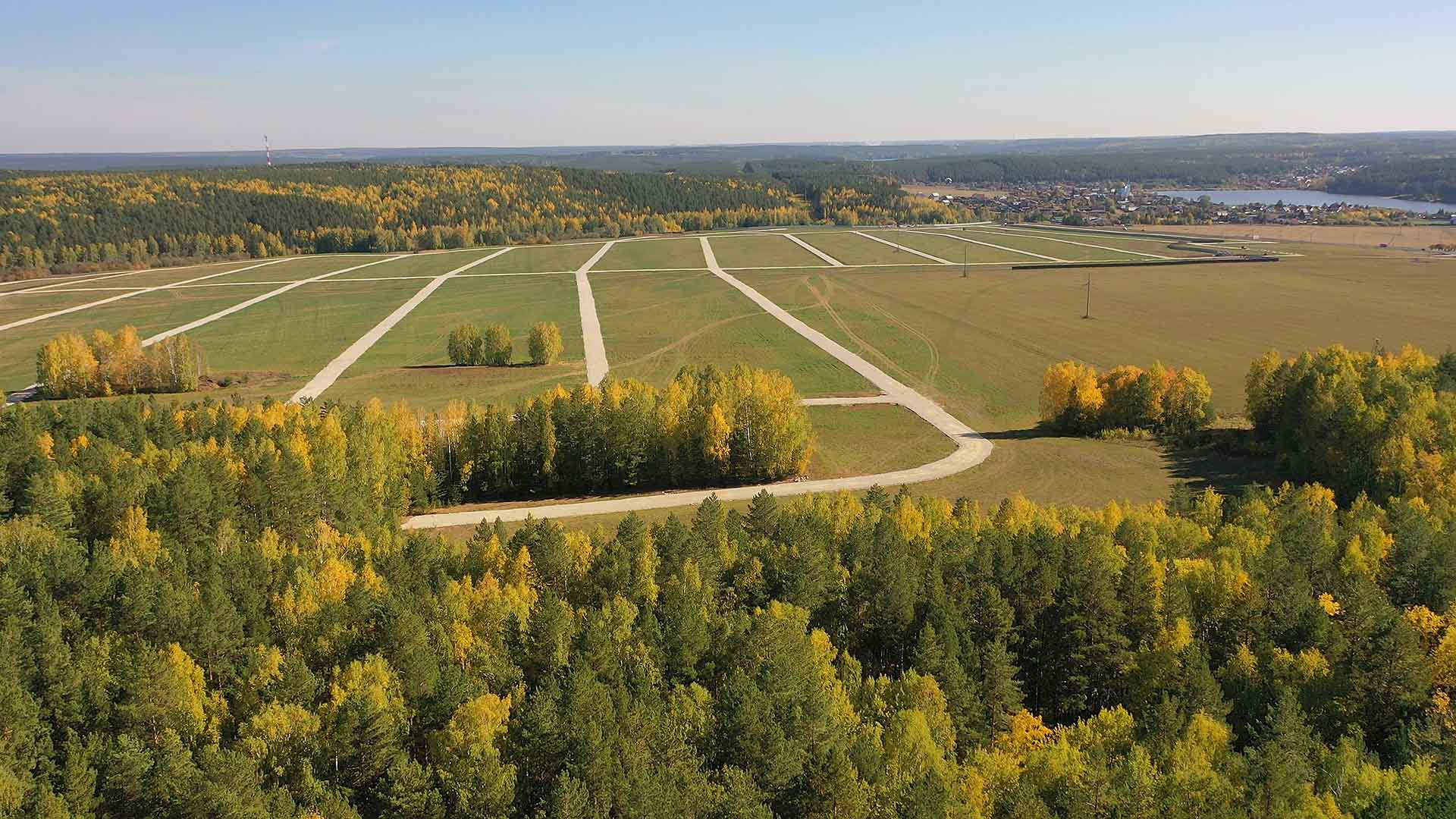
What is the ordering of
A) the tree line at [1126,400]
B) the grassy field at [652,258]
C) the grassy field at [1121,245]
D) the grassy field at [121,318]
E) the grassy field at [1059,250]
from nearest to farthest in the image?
the tree line at [1126,400] → the grassy field at [121,318] → the grassy field at [1059,250] → the grassy field at [652,258] → the grassy field at [1121,245]

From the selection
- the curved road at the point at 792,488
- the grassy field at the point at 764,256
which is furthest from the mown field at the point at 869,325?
the curved road at the point at 792,488

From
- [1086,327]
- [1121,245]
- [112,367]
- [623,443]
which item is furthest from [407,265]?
[1121,245]

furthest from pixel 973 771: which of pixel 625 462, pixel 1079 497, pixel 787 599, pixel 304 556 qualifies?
pixel 625 462

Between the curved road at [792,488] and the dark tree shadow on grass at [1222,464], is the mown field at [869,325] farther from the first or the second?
the curved road at [792,488]

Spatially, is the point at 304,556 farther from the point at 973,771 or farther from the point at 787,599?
the point at 973,771

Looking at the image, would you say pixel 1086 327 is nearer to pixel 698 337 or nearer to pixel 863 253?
pixel 698 337
